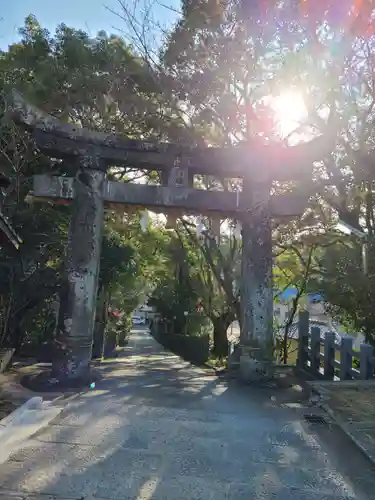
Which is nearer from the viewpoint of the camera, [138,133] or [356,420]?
[356,420]

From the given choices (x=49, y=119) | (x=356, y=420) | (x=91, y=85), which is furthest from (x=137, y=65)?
(x=356, y=420)

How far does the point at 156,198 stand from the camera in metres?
9.62

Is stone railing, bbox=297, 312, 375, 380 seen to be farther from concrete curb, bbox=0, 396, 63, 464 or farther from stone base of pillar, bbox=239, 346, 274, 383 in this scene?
concrete curb, bbox=0, 396, 63, 464

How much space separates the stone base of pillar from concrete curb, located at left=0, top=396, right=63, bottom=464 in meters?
4.43

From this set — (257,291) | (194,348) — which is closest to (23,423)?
(257,291)

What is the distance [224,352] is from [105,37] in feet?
49.1

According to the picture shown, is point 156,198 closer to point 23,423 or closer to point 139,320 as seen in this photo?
point 23,423

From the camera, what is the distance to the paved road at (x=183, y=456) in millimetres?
4277

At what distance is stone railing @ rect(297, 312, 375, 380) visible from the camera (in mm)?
9320

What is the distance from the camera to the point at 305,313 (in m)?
12.3

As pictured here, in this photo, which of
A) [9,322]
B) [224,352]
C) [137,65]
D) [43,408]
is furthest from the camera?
[224,352]

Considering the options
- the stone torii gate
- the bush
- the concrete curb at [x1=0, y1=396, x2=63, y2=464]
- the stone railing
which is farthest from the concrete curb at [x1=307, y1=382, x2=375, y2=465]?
the bush

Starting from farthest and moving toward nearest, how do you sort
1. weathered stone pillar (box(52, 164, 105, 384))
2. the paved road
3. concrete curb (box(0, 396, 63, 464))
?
1. weathered stone pillar (box(52, 164, 105, 384))
2. concrete curb (box(0, 396, 63, 464))
3. the paved road

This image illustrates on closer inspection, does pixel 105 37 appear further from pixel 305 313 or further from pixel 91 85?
pixel 305 313
